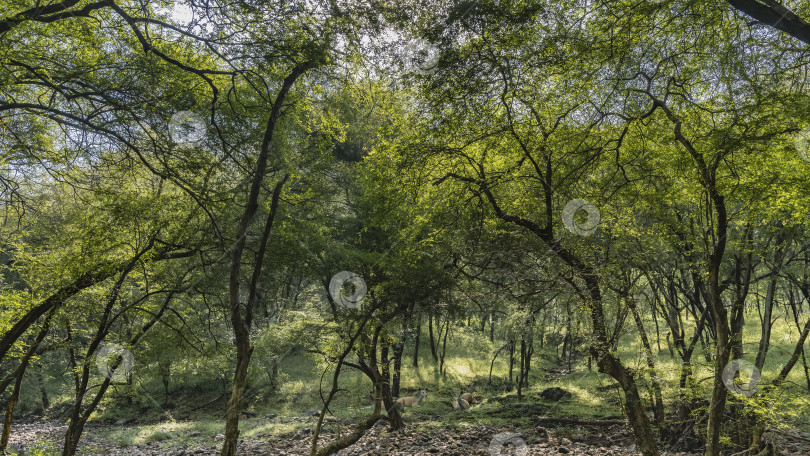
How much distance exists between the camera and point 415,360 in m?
23.0

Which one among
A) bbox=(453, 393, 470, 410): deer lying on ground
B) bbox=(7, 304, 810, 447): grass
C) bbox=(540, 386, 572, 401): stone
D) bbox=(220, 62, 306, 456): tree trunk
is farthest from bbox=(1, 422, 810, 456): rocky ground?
bbox=(220, 62, 306, 456): tree trunk

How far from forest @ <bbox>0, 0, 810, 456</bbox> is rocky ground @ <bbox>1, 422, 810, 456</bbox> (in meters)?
0.11

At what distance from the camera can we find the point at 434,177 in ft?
23.0

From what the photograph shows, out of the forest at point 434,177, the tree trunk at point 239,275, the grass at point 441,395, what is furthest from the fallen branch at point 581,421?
the tree trunk at point 239,275

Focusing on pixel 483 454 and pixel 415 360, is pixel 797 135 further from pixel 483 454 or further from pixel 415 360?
pixel 415 360

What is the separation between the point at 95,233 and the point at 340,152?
9.41 meters

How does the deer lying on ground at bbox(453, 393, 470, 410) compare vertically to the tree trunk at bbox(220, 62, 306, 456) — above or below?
below

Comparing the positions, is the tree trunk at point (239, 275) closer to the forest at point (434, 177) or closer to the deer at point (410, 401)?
the forest at point (434, 177)

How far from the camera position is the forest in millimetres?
4746

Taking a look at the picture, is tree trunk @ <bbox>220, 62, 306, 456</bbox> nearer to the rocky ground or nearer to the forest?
the forest

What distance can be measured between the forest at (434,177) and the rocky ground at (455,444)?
0.11 m

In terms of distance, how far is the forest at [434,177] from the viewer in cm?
475

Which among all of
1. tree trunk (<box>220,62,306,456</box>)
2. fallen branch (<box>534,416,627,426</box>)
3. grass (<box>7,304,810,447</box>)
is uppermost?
tree trunk (<box>220,62,306,456</box>)

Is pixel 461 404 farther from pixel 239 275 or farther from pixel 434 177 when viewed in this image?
pixel 239 275
